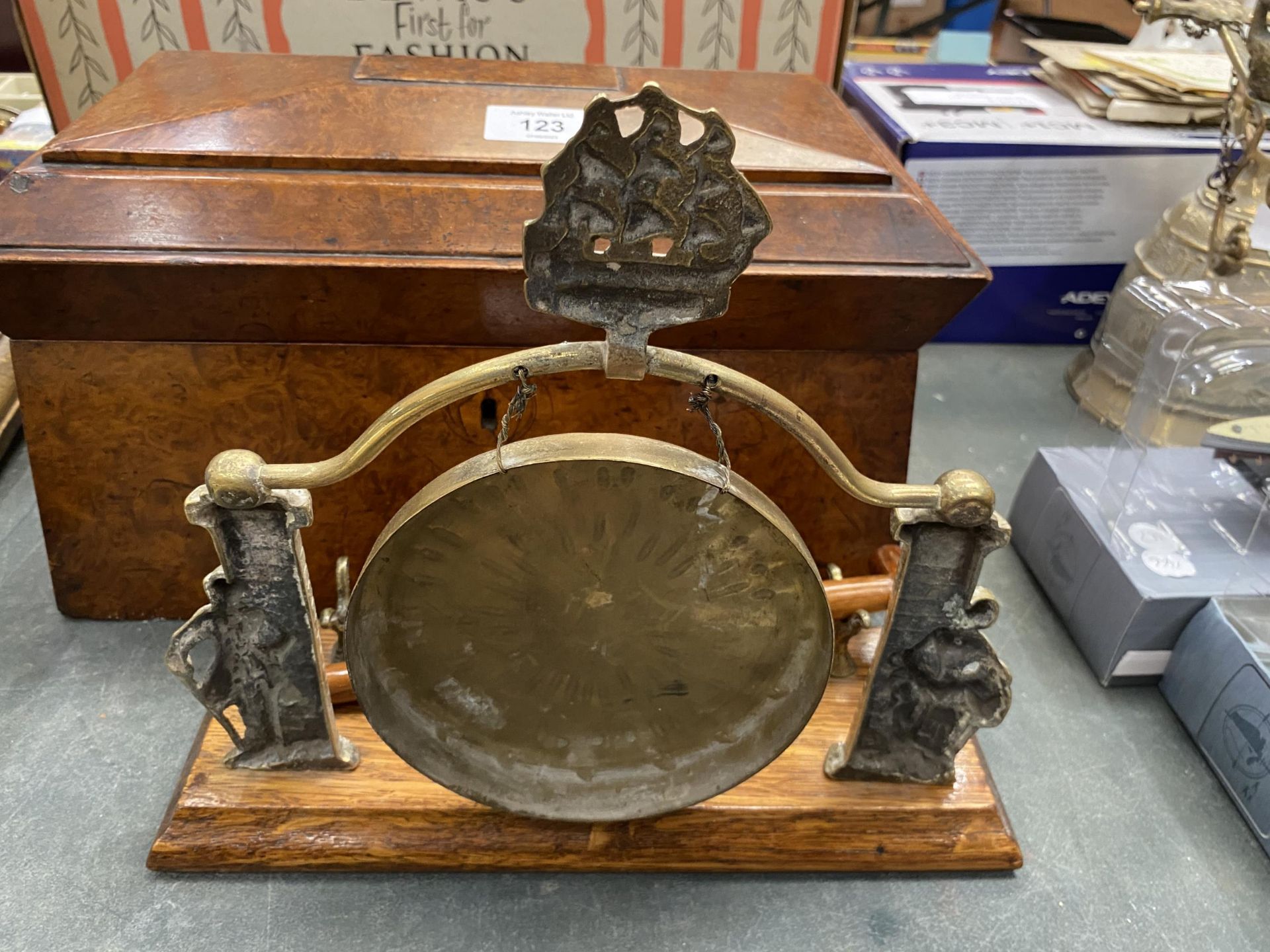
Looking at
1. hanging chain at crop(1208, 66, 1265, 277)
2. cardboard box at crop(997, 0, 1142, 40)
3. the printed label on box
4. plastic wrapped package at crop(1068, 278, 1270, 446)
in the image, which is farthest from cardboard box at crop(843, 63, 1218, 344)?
cardboard box at crop(997, 0, 1142, 40)

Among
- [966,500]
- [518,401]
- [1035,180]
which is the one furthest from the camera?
[1035,180]

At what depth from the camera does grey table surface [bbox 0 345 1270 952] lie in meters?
1.02

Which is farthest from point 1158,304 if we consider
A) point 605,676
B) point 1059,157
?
point 605,676

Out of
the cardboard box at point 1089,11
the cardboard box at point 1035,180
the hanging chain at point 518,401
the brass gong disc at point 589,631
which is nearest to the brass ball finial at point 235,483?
the brass gong disc at point 589,631

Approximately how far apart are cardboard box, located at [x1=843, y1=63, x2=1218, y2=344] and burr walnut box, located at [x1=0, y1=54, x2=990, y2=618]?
67 cm

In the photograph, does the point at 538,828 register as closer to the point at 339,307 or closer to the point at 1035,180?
the point at 339,307

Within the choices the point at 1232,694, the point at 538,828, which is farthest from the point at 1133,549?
the point at 538,828

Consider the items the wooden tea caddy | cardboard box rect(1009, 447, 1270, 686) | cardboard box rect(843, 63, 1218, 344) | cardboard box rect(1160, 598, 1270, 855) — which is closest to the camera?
the wooden tea caddy

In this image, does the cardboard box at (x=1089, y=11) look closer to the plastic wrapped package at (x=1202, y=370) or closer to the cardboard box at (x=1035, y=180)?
the cardboard box at (x=1035, y=180)

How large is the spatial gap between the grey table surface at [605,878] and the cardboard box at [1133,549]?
3.2 inches

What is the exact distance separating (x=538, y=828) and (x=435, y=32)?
4.38ft

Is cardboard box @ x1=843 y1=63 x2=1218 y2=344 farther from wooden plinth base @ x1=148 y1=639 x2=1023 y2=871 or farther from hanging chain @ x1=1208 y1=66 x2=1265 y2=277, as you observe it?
wooden plinth base @ x1=148 y1=639 x2=1023 y2=871

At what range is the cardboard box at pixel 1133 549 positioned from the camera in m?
1.30

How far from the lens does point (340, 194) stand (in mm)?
1163
